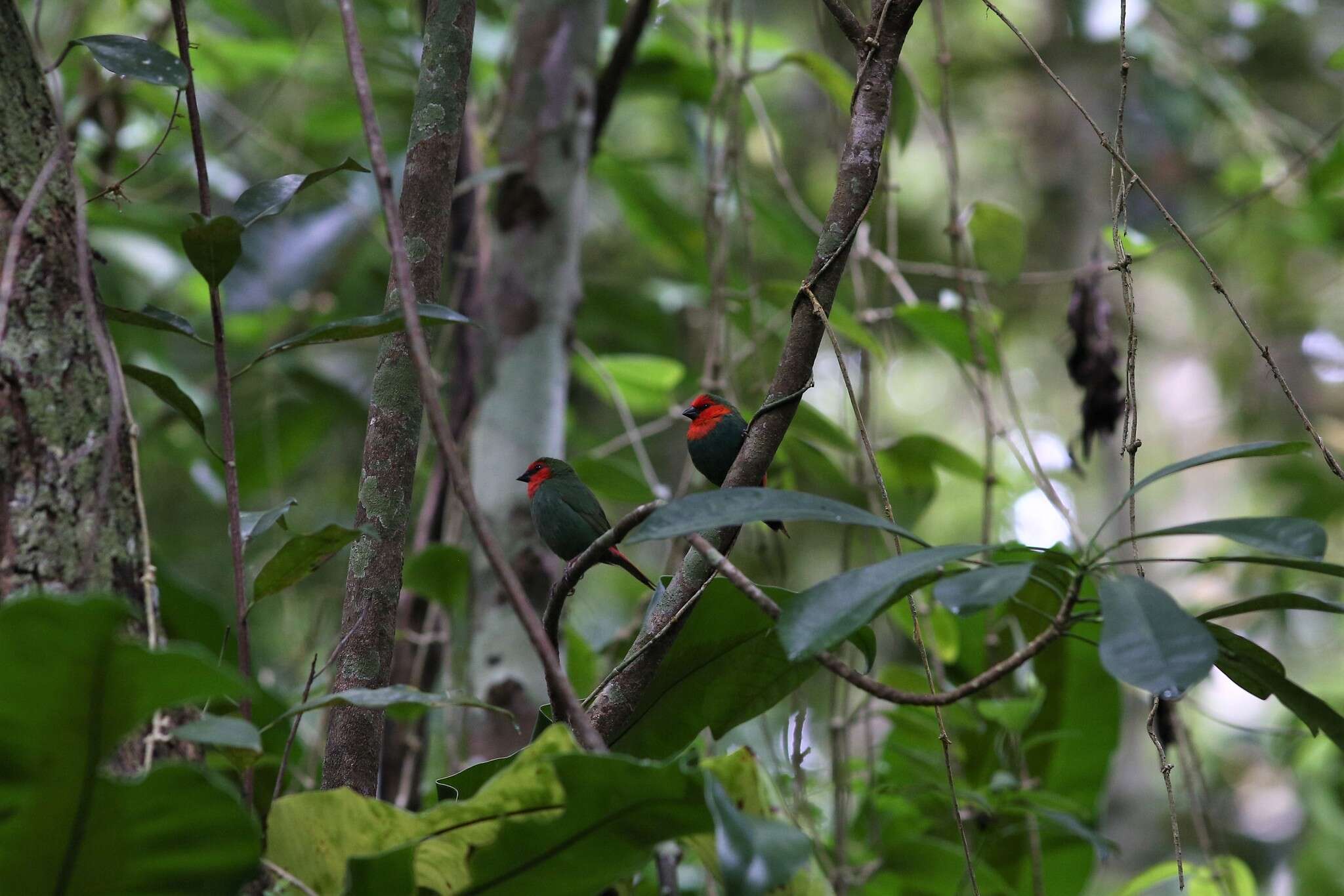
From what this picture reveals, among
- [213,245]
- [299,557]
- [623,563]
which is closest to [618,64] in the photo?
[623,563]

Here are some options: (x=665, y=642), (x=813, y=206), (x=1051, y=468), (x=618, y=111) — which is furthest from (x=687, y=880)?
(x=618, y=111)

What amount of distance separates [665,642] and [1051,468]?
3474 mm

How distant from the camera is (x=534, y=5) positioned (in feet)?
9.82

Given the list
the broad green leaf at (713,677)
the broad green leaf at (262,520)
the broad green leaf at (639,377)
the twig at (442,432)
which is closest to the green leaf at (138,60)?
the twig at (442,432)

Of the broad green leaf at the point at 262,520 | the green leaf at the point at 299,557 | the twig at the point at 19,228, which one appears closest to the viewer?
the twig at the point at 19,228

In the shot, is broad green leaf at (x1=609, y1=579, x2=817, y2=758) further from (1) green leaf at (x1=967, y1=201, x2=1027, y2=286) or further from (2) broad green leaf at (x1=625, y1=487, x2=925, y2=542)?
(1) green leaf at (x1=967, y1=201, x2=1027, y2=286)

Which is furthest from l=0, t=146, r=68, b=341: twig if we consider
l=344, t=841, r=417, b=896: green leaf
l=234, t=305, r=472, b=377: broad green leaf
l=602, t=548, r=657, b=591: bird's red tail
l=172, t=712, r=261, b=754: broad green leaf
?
l=602, t=548, r=657, b=591: bird's red tail

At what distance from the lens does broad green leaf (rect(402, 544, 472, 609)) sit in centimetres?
251

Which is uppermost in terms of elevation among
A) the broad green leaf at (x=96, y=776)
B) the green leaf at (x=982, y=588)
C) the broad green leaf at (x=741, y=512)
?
the broad green leaf at (x=741, y=512)

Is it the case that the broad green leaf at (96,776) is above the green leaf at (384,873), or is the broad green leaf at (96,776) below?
above

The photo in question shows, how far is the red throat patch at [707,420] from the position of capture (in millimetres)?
2547

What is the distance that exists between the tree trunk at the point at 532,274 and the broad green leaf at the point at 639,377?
0.52m

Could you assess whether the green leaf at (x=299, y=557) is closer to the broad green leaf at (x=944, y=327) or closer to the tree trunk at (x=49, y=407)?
the tree trunk at (x=49, y=407)

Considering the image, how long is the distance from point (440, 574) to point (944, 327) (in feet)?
4.70
